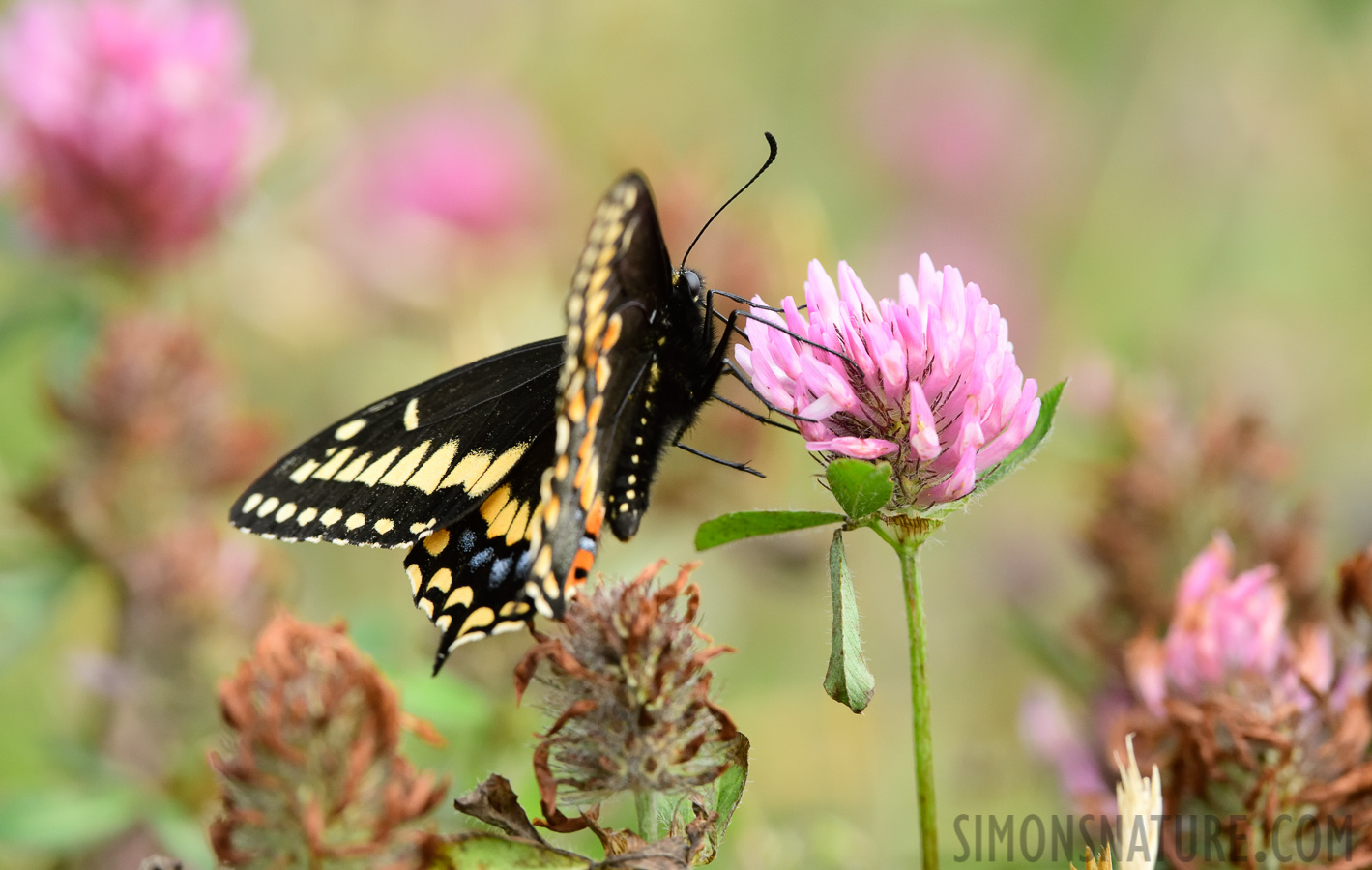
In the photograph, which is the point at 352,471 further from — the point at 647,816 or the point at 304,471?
the point at 647,816

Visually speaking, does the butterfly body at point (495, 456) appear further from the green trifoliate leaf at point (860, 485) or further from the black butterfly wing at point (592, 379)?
the green trifoliate leaf at point (860, 485)

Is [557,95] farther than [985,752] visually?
Yes

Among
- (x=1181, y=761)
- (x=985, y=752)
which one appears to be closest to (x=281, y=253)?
(x=985, y=752)

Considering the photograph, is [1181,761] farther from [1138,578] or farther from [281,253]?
[281,253]

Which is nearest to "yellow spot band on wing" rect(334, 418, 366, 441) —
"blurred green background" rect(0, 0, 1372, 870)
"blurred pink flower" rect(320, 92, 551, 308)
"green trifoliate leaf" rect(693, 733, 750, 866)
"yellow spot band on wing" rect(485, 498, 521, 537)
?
"yellow spot band on wing" rect(485, 498, 521, 537)

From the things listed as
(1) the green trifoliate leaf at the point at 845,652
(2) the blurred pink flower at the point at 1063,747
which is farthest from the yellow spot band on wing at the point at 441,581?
(2) the blurred pink flower at the point at 1063,747

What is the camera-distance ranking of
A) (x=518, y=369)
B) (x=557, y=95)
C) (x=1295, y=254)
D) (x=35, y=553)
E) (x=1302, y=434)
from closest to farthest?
(x=518, y=369) → (x=35, y=553) → (x=1302, y=434) → (x=1295, y=254) → (x=557, y=95)
